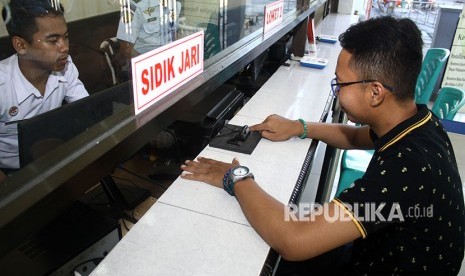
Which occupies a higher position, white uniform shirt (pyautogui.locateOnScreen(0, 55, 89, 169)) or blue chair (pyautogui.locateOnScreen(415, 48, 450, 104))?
white uniform shirt (pyautogui.locateOnScreen(0, 55, 89, 169))

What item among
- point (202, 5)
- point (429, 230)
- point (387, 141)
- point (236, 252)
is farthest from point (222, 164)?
point (202, 5)

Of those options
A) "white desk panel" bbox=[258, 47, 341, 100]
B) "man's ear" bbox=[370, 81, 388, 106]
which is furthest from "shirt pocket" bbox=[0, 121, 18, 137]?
"white desk panel" bbox=[258, 47, 341, 100]

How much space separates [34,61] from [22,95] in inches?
6.7

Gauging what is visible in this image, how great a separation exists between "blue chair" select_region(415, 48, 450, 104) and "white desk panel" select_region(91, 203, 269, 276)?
2.43 m

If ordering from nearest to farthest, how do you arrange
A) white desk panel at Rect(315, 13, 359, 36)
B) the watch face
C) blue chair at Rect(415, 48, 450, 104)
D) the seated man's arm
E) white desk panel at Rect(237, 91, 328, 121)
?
the seated man's arm
the watch face
white desk panel at Rect(237, 91, 328, 121)
blue chair at Rect(415, 48, 450, 104)
white desk panel at Rect(315, 13, 359, 36)

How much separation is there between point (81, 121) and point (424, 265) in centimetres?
93

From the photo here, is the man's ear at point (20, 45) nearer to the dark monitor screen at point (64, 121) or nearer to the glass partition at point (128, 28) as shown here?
the glass partition at point (128, 28)

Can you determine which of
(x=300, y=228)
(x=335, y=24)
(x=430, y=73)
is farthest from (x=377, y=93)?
(x=335, y=24)

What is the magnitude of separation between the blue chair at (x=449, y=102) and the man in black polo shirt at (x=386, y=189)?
1.46 metres

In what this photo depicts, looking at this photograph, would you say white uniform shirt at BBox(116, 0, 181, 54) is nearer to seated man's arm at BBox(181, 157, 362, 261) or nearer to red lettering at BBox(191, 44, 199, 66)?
red lettering at BBox(191, 44, 199, 66)

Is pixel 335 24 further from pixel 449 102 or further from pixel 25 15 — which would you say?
pixel 25 15

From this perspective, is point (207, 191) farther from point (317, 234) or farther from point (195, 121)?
point (195, 121)

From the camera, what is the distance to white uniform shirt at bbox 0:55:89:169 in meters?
0.91

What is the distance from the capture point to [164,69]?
3.21 ft
